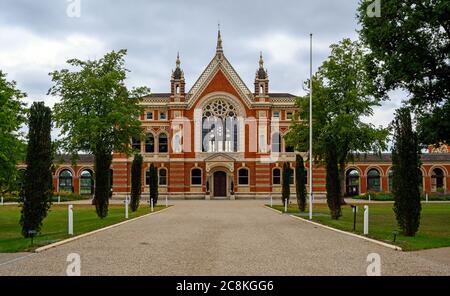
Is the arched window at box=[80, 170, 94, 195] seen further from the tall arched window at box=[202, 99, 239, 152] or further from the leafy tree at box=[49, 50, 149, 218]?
the leafy tree at box=[49, 50, 149, 218]

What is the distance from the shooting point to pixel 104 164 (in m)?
29.2

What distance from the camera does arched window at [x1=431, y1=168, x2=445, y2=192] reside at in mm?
68000

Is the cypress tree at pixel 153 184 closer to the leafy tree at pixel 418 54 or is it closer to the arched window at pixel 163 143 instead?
the arched window at pixel 163 143

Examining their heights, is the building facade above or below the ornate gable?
below

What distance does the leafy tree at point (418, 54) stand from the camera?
2518cm

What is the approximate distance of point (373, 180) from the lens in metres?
69.4

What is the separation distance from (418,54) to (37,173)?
17933mm

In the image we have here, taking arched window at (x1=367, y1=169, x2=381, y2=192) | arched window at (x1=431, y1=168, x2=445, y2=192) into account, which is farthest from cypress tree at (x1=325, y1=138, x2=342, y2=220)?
arched window at (x1=431, y1=168, x2=445, y2=192)

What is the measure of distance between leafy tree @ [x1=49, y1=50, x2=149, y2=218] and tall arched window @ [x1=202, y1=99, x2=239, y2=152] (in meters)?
16.5

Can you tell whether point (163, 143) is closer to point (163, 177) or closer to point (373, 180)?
point (163, 177)

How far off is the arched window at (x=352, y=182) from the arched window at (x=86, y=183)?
33507mm

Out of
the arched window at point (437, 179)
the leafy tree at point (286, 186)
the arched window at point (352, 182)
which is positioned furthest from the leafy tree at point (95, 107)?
the arched window at point (437, 179)

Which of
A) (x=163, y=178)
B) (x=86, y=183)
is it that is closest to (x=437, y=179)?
(x=163, y=178)
